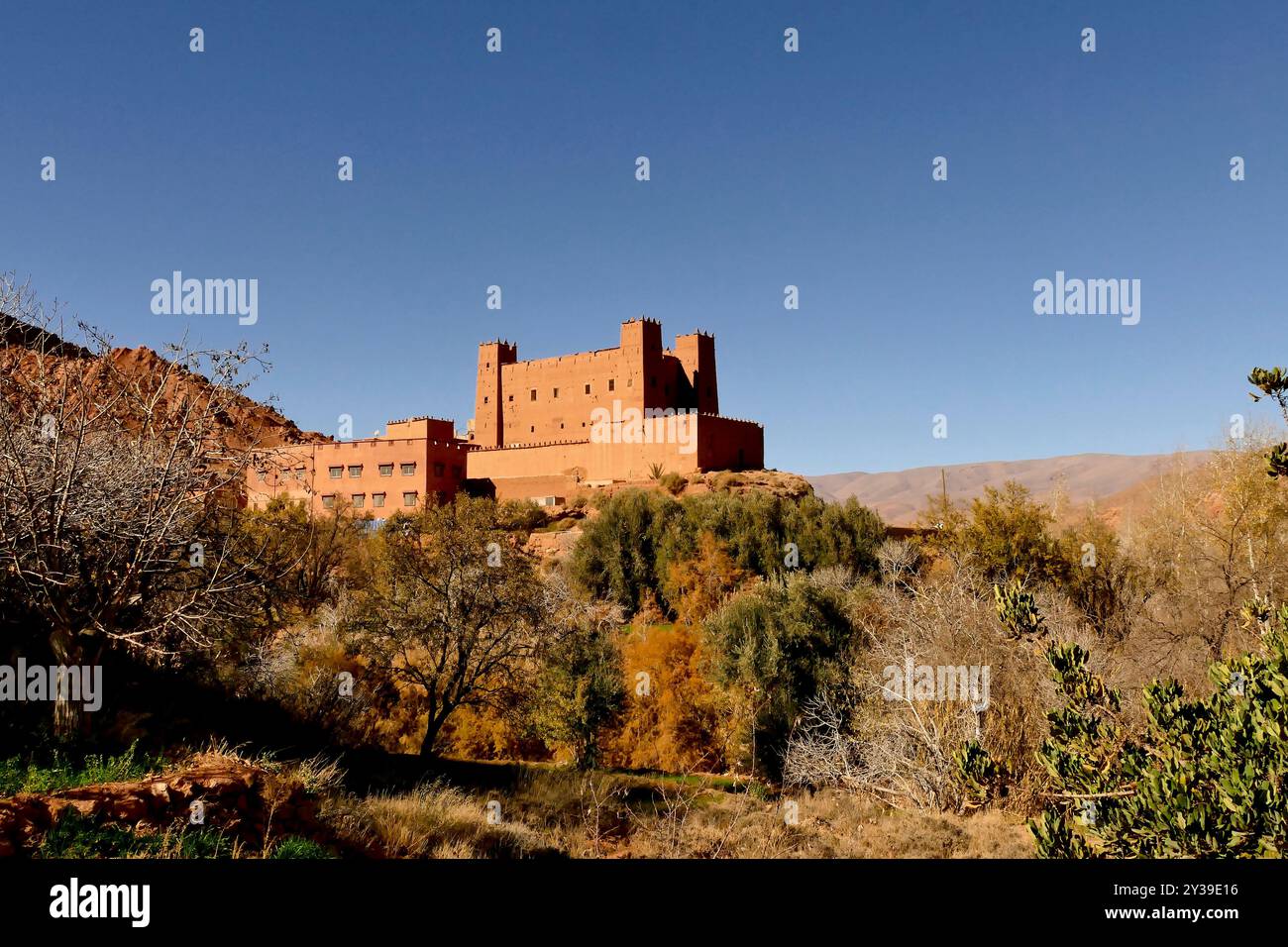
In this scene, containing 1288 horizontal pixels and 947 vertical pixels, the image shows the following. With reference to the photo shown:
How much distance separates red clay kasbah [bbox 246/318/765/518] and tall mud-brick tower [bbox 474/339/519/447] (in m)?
0.09

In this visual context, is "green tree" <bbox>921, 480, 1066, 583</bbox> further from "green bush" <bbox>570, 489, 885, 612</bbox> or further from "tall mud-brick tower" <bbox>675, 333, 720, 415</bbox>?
"tall mud-brick tower" <bbox>675, 333, 720, 415</bbox>

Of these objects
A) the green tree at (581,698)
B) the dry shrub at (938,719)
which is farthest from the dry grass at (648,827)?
the green tree at (581,698)

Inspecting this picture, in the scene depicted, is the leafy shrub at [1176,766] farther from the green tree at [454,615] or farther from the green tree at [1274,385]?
the green tree at [454,615]

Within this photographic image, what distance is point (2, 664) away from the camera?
11.0m

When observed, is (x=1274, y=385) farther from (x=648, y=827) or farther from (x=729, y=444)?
(x=729, y=444)

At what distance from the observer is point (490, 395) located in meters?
70.7

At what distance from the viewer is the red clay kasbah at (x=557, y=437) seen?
182ft

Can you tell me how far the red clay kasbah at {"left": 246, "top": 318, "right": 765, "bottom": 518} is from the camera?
55406 mm

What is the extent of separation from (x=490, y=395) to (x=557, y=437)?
792 centimetres

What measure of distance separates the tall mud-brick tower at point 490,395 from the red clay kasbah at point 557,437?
0.09 meters

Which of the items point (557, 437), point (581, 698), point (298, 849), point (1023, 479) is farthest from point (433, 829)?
point (1023, 479)

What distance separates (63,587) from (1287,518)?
124 ft

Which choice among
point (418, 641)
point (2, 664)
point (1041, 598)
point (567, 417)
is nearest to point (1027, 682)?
point (1041, 598)
